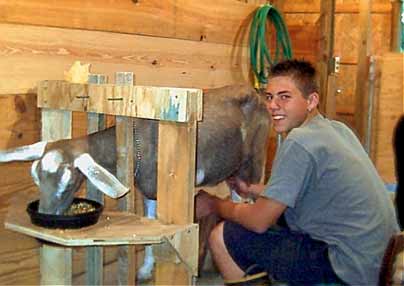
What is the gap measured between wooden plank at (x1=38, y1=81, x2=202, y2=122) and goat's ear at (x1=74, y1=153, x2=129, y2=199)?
22 centimetres

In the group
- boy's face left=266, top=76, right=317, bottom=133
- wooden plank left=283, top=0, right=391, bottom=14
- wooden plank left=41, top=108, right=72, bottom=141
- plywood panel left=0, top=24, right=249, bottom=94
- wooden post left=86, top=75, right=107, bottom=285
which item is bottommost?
wooden post left=86, top=75, right=107, bottom=285

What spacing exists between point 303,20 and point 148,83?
3.58 meters

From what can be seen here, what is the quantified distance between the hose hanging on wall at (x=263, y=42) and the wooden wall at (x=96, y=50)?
92mm

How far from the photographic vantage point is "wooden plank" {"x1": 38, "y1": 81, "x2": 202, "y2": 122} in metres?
1.97

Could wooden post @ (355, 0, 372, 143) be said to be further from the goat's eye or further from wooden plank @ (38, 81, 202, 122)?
the goat's eye

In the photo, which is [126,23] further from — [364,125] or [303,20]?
[303,20]

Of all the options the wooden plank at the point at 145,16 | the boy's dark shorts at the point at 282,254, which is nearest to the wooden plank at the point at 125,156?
the boy's dark shorts at the point at 282,254

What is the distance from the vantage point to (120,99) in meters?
2.17

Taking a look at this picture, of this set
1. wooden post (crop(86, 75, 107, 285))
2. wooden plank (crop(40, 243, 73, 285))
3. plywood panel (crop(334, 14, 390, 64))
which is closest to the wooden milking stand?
wooden plank (crop(40, 243, 73, 285))

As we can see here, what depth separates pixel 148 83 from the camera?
3.34 meters

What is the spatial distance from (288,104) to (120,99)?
0.91 meters

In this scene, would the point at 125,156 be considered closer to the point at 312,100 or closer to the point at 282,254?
the point at 282,254

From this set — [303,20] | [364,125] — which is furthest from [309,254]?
[303,20]

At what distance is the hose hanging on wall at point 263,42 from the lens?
4141 millimetres
